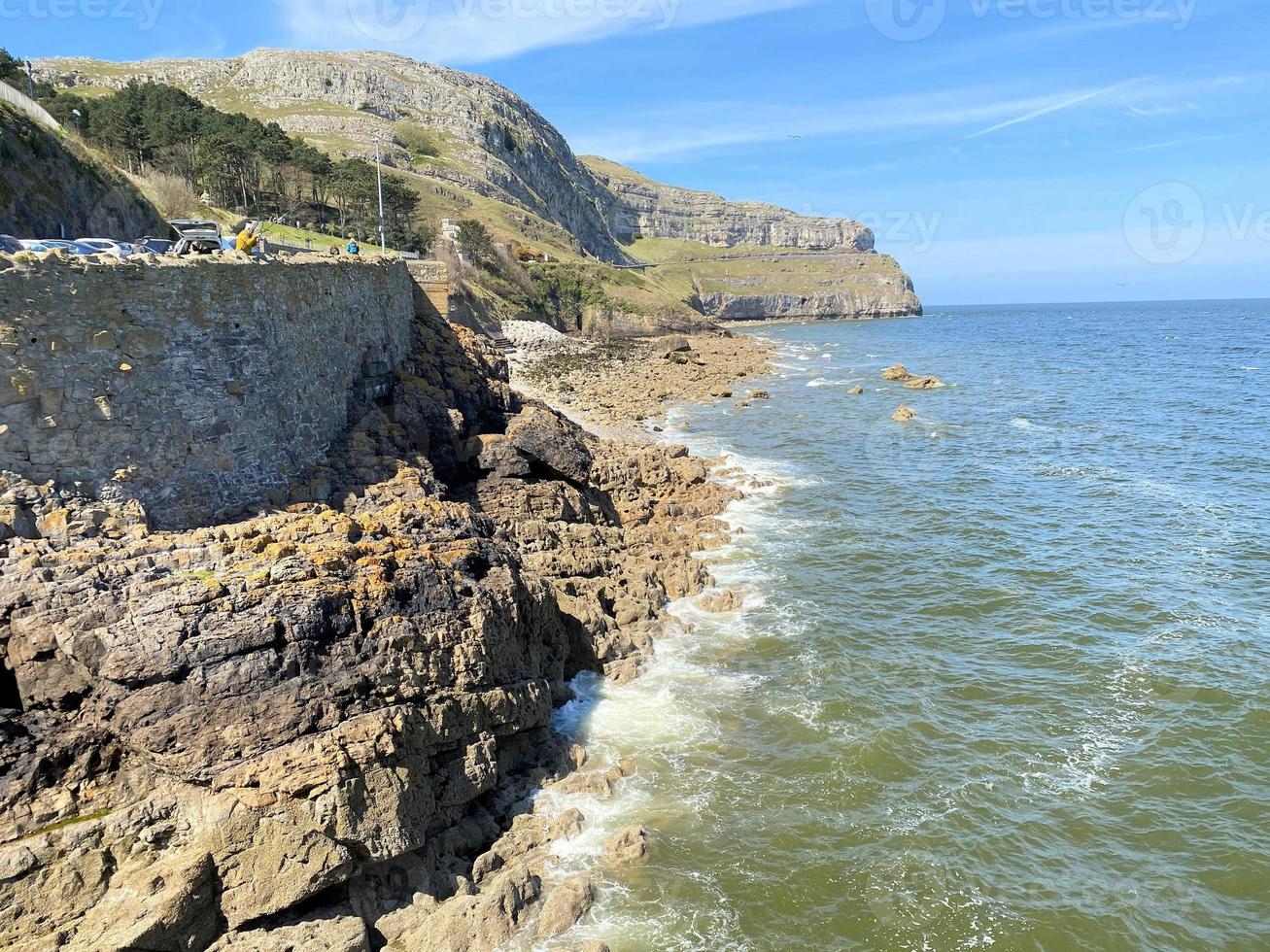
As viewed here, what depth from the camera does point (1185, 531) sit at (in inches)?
1081

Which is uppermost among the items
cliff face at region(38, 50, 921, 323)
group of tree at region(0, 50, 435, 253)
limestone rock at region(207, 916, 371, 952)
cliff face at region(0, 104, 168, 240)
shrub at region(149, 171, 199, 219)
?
cliff face at region(38, 50, 921, 323)

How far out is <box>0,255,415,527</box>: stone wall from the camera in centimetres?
1170

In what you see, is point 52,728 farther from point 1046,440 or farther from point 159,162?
point 159,162

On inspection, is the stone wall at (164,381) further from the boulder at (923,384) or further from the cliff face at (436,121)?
the cliff face at (436,121)

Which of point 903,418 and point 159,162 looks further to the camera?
point 159,162

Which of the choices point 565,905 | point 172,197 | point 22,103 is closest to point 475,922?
point 565,905

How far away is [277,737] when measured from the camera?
429 inches

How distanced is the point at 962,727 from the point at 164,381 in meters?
16.8

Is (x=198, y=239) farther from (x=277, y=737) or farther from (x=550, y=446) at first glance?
(x=277, y=737)

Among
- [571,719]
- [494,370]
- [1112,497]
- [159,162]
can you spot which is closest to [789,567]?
[571,719]

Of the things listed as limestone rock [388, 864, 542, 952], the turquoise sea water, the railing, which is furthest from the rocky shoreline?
the railing

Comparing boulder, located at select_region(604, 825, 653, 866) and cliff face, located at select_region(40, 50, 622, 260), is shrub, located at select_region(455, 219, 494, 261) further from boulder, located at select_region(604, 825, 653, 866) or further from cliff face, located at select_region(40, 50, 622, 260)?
boulder, located at select_region(604, 825, 653, 866)

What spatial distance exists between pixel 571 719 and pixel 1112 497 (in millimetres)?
26857

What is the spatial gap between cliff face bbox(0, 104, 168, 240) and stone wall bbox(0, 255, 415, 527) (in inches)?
525
